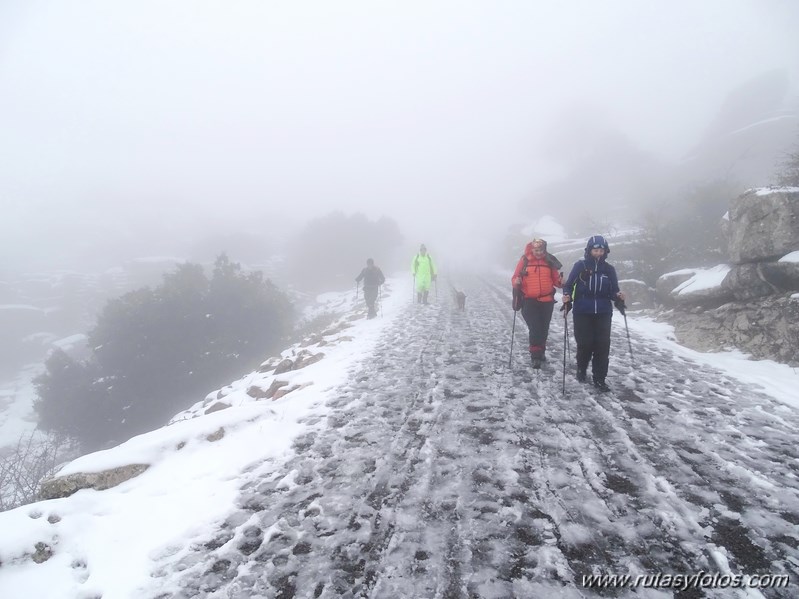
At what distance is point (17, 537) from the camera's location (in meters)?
3.11

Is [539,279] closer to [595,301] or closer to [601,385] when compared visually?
[595,301]

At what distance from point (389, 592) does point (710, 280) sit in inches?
502

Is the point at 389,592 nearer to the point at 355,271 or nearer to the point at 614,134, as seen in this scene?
the point at 355,271

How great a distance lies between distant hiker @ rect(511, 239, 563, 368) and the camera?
7695 mm

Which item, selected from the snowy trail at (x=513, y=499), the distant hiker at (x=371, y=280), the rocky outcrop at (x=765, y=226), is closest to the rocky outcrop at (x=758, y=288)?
the rocky outcrop at (x=765, y=226)

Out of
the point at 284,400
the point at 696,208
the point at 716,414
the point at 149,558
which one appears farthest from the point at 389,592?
the point at 696,208

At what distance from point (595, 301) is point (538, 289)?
140 cm

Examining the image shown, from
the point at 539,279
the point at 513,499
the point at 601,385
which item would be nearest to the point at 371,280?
the point at 539,279

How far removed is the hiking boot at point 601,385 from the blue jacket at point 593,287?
1.18 meters

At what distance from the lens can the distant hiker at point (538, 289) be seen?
7695 millimetres

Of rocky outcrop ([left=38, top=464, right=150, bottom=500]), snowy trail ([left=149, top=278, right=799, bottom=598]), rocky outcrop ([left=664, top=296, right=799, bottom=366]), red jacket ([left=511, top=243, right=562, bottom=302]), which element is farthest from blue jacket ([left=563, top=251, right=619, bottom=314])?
rocky outcrop ([left=38, top=464, right=150, bottom=500])

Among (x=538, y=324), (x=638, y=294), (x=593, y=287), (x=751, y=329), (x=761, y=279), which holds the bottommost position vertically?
(x=638, y=294)

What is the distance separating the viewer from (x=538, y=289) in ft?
25.3

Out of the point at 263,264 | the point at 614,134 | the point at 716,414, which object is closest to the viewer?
the point at 716,414
